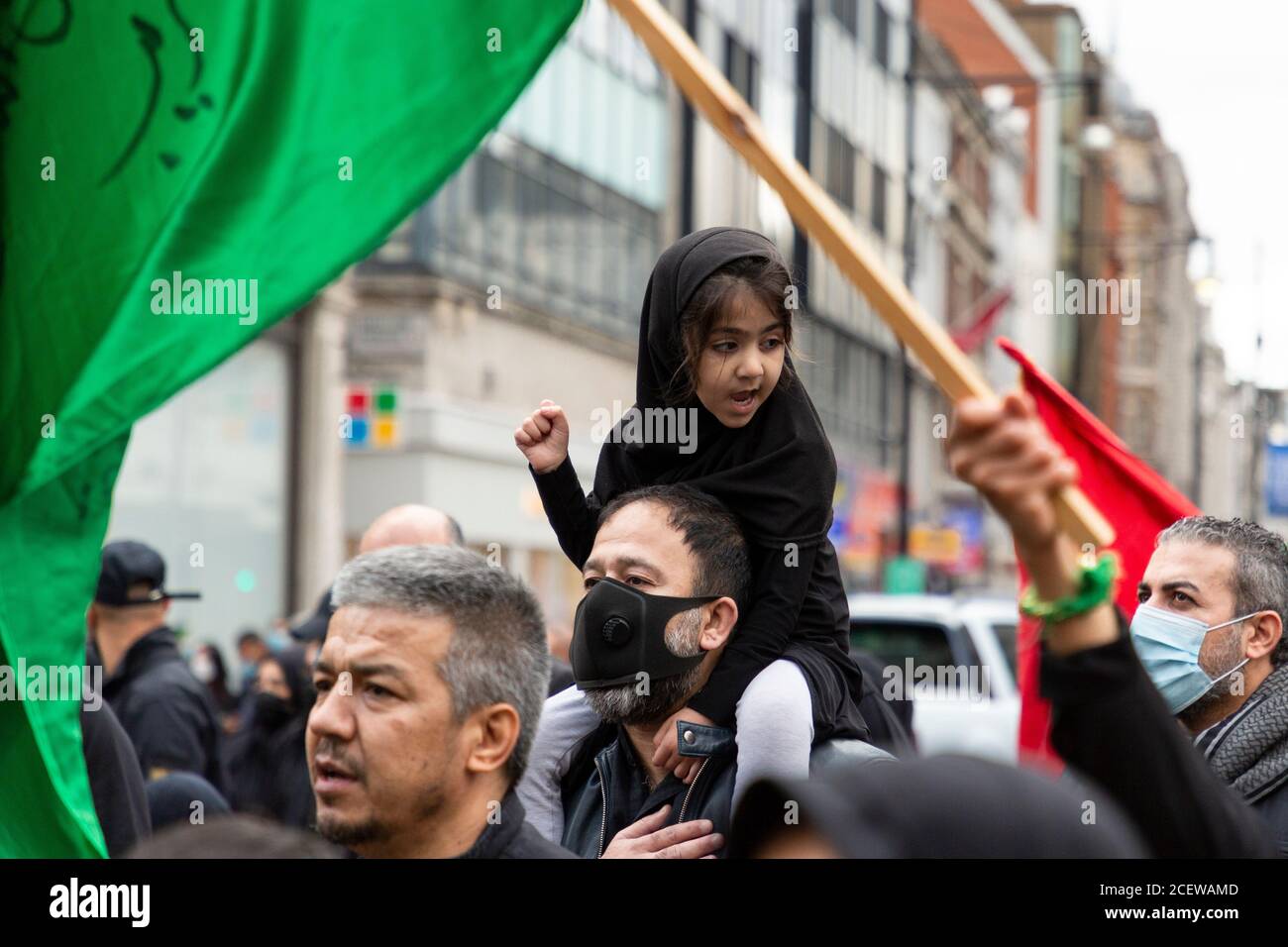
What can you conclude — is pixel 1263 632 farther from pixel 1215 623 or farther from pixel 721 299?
pixel 721 299

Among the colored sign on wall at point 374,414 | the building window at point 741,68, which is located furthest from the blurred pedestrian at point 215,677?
the building window at point 741,68

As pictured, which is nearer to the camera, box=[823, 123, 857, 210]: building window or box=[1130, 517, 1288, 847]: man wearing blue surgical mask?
box=[1130, 517, 1288, 847]: man wearing blue surgical mask

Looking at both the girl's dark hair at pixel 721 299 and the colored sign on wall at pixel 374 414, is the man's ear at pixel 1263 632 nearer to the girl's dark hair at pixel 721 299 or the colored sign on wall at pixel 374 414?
the girl's dark hair at pixel 721 299

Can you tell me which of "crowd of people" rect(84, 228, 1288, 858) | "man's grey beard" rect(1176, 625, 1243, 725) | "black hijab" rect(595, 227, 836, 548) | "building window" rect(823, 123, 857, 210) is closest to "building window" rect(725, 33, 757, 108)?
"building window" rect(823, 123, 857, 210)

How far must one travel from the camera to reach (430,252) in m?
24.6

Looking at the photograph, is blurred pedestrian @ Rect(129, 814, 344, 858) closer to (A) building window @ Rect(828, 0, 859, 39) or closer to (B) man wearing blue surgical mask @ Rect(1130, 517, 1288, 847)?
(B) man wearing blue surgical mask @ Rect(1130, 517, 1288, 847)

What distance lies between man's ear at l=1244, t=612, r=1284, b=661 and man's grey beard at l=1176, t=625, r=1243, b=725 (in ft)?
0.11

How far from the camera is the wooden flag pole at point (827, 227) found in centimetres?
229

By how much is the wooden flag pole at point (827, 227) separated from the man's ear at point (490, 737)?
Answer: 84cm

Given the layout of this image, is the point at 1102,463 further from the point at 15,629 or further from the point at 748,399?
the point at 15,629

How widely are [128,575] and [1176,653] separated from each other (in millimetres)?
3839

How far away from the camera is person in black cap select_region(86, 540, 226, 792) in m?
6.29

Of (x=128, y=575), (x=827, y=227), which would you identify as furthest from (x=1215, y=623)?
(x=128, y=575)
